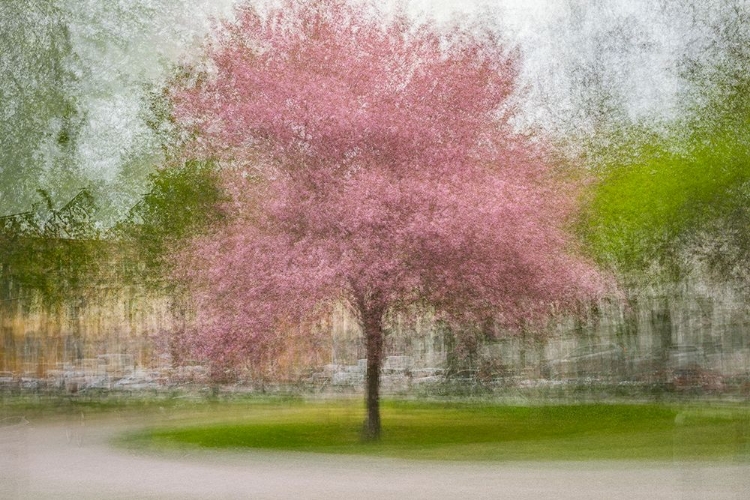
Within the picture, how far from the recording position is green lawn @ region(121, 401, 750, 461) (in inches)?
343

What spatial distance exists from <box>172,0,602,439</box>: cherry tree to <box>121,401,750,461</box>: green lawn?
1.51ft

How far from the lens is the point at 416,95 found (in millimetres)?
9430

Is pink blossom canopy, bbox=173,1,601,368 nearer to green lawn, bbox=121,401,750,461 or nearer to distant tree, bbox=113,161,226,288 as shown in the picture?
distant tree, bbox=113,161,226,288

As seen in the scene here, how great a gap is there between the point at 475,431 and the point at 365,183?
2.91 metres

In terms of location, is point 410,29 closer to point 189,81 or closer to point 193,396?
point 189,81

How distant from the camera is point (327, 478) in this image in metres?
7.46

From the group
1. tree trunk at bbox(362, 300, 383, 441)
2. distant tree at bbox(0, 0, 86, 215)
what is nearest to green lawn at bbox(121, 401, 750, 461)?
tree trunk at bbox(362, 300, 383, 441)

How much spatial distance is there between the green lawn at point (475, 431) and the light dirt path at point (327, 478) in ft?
1.71

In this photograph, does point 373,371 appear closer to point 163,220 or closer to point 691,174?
point 163,220

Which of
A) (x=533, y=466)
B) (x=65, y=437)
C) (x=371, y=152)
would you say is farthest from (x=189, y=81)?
(x=533, y=466)

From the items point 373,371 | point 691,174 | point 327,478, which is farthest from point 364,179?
point 691,174

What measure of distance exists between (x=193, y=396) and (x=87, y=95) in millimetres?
3668

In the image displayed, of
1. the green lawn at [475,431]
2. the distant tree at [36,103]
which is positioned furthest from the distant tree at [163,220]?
the green lawn at [475,431]

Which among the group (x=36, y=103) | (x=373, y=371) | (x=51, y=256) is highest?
(x=36, y=103)
